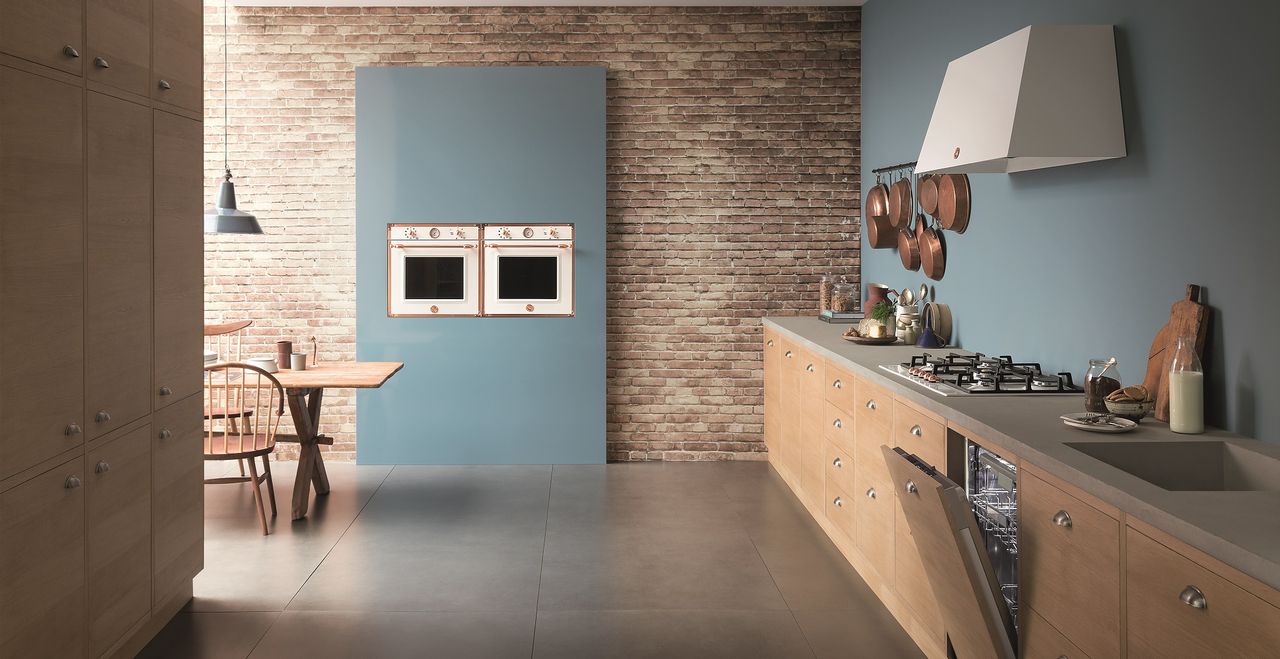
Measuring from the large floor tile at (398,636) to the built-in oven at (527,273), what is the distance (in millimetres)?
3043

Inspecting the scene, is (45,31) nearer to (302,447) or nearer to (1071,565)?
(302,447)

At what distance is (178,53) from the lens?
3.61 metres

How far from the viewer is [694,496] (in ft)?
18.9

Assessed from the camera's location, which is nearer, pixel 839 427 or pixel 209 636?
pixel 209 636

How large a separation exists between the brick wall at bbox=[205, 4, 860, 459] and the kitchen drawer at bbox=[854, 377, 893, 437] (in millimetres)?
2654

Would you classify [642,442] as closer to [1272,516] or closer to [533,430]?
[533,430]

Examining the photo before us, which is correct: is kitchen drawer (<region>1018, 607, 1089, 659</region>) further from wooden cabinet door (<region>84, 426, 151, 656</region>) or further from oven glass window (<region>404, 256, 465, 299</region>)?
oven glass window (<region>404, 256, 465, 299</region>)

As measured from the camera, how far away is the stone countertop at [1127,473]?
1.69 m

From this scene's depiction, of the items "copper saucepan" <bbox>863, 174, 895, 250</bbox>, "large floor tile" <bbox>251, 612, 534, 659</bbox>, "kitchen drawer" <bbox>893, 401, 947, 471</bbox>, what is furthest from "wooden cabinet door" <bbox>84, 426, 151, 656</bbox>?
"copper saucepan" <bbox>863, 174, 895, 250</bbox>

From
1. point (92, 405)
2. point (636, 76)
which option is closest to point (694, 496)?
point (636, 76)

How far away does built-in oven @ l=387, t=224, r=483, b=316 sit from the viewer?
650 centimetres

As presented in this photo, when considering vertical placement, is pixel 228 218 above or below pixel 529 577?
above

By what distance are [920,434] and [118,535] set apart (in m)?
2.81

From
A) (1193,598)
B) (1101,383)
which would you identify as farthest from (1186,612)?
(1101,383)
